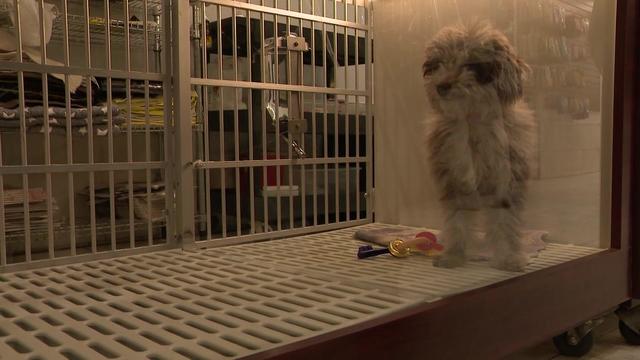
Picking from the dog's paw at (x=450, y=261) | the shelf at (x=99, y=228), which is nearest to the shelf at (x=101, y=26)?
the shelf at (x=99, y=228)

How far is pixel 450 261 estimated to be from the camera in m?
1.09

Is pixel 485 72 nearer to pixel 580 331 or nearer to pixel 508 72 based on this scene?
pixel 508 72

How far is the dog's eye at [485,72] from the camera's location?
955 millimetres

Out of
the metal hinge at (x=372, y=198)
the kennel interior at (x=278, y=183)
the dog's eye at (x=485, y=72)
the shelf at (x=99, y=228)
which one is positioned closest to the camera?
the kennel interior at (x=278, y=183)

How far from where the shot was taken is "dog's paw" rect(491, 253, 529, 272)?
998 millimetres

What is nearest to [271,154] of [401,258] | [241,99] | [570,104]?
[241,99]

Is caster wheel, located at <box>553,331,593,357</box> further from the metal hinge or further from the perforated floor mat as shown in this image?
the metal hinge

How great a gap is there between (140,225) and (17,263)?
11.5 inches

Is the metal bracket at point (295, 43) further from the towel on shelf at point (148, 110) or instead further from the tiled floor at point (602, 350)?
the tiled floor at point (602, 350)

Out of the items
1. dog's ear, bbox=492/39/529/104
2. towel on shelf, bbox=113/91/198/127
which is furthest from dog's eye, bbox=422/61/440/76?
towel on shelf, bbox=113/91/198/127

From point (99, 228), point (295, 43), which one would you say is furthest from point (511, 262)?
point (99, 228)

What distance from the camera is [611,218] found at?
121 cm

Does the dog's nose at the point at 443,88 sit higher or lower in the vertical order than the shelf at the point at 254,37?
lower

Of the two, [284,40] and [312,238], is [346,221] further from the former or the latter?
[284,40]
